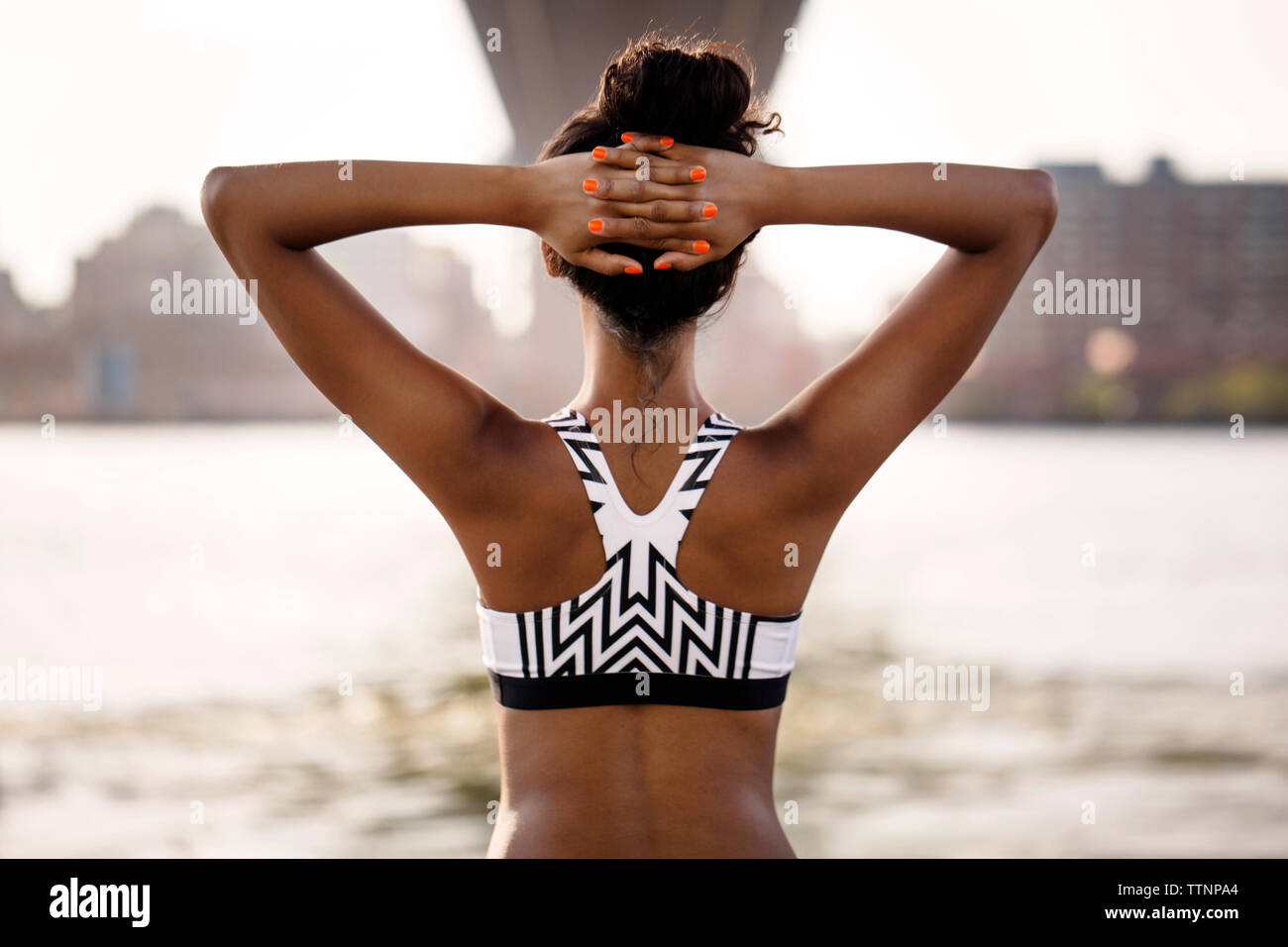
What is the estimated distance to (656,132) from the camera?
1431 millimetres

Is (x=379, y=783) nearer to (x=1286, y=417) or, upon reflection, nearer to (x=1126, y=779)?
(x=1126, y=779)

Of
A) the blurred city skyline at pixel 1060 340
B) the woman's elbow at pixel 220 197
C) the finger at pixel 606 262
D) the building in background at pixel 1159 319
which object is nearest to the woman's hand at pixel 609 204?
the finger at pixel 606 262

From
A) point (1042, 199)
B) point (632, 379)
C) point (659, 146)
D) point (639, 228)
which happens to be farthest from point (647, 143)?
point (1042, 199)

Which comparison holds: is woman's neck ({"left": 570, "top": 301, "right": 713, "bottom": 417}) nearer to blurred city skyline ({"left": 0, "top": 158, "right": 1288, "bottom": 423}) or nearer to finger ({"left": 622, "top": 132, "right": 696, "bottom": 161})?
finger ({"left": 622, "top": 132, "right": 696, "bottom": 161})

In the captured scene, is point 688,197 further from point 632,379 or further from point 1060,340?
point 1060,340

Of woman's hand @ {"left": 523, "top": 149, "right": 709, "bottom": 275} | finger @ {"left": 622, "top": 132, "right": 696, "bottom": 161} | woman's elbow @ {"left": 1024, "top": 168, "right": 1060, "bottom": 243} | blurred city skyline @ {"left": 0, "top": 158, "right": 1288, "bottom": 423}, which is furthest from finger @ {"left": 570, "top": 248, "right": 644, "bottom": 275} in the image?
blurred city skyline @ {"left": 0, "top": 158, "right": 1288, "bottom": 423}

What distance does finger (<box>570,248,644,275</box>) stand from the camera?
137 cm

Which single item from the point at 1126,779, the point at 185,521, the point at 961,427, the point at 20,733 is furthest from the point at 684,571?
the point at 961,427

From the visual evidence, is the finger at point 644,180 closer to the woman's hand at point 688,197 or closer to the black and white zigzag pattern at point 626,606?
the woman's hand at point 688,197

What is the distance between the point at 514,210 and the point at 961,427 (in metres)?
54.6

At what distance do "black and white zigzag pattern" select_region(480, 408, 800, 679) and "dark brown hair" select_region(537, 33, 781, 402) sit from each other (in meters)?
0.12

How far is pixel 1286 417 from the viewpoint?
5644 cm

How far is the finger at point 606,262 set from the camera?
137cm

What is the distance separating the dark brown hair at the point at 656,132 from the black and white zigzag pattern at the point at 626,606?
117 mm
